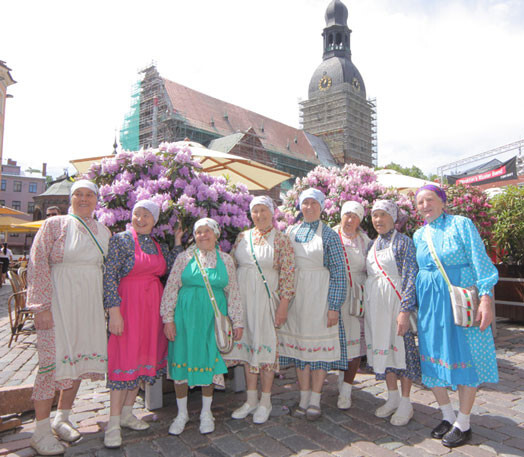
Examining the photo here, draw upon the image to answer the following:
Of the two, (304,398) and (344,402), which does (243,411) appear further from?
(344,402)

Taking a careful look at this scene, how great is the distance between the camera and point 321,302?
3721 millimetres

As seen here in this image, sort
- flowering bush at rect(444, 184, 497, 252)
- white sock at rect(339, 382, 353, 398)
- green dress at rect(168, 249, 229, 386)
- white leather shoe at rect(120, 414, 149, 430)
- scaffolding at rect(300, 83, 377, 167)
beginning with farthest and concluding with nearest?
scaffolding at rect(300, 83, 377, 167) < flowering bush at rect(444, 184, 497, 252) < white sock at rect(339, 382, 353, 398) < white leather shoe at rect(120, 414, 149, 430) < green dress at rect(168, 249, 229, 386)

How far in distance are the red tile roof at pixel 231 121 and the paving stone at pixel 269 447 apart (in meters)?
40.2

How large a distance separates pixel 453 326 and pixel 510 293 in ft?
20.9

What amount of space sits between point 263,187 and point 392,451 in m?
6.14

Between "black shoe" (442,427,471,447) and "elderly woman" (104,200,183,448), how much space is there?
2.39m

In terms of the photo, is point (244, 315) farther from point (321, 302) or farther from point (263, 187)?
point (263, 187)

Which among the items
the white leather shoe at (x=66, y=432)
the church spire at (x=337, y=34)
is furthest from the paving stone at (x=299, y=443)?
the church spire at (x=337, y=34)

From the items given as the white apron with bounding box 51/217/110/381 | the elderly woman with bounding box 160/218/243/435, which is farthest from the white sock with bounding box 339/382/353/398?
the white apron with bounding box 51/217/110/381

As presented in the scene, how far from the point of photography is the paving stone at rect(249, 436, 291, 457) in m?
3.06

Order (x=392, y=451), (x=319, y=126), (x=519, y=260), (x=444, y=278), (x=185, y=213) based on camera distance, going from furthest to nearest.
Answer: (x=319, y=126) < (x=519, y=260) < (x=185, y=213) < (x=444, y=278) < (x=392, y=451)

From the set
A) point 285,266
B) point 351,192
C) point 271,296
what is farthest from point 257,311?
point 351,192

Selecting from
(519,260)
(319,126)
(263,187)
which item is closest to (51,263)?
(263,187)

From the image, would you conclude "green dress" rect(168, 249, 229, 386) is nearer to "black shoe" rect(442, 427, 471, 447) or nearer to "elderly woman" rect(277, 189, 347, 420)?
"elderly woman" rect(277, 189, 347, 420)
